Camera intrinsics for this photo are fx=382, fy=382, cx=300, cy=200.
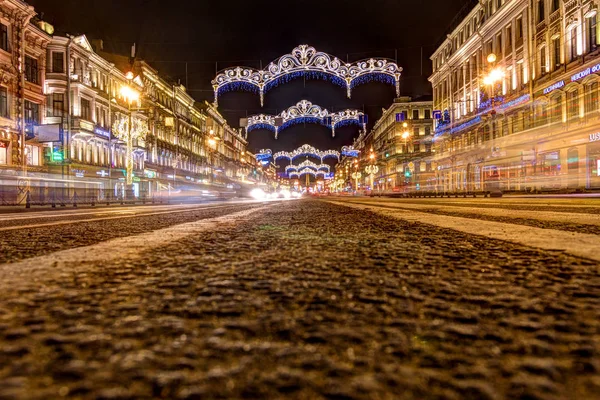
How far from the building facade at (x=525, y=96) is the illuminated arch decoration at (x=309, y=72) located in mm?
10083

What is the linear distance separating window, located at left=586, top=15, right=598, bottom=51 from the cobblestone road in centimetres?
2739

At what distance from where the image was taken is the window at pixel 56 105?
28109mm

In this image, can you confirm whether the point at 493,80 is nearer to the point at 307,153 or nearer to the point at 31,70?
the point at 31,70

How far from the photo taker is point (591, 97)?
74.7 ft

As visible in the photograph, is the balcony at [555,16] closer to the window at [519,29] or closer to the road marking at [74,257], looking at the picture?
the window at [519,29]

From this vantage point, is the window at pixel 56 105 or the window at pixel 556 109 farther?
the window at pixel 56 105

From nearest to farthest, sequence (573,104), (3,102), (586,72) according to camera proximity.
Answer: (586,72) → (3,102) → (573,104)

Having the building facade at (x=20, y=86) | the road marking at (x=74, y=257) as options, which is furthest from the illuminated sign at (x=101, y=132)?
the road marking at (x=74, y=257)

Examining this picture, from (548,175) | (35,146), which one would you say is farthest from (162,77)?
(548,175)

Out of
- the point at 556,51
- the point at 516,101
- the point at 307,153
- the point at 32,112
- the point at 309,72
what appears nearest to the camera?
the point at 309,72

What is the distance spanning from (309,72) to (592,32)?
16582 mm

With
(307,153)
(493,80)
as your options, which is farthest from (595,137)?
(307,153)

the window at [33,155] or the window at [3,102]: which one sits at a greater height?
the window at [3,102]

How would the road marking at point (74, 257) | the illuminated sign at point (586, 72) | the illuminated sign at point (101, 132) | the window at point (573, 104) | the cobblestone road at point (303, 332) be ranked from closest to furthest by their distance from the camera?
the cobblestone road at point (303, 332) < the road marking at point (74, 257) < the illuminated sign at point (586, 72) < the window at point (573, 104) < the illuminated sign at point (101, 132)
